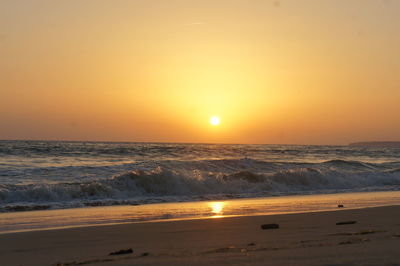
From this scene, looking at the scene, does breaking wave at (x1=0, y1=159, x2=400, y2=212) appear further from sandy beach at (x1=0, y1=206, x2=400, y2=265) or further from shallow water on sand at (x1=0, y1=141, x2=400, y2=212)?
sandy beach at (x1=0, y1=206, x2=400, y2=265)

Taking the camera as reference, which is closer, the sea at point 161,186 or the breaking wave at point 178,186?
the sea at point 161,186

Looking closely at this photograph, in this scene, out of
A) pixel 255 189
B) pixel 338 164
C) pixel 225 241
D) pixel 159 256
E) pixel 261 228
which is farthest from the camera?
pixel 338 164

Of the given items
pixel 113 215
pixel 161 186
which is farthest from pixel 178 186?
pixel 113 215

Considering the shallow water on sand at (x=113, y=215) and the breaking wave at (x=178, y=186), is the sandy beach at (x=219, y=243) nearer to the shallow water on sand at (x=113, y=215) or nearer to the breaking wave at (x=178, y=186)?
the shallow water on sand at (x=113, y=215)

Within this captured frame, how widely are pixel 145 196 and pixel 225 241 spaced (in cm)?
1082

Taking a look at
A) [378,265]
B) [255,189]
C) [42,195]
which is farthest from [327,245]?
[255,189]

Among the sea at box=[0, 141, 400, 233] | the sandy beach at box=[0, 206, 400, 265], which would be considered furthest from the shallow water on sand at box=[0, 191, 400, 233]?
the sandy beach at box=[0, 206, 400, 265]

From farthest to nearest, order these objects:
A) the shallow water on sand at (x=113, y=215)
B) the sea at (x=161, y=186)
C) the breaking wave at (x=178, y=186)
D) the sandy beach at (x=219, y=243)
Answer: the breaking wave at (x=178, y=186) < the sea at (x=161, y=186) < the shallow water on sand at (x=113, y=215) < the sandy beach at (x=219, y=243)

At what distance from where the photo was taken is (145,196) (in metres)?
17.3

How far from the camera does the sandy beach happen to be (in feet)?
16.4

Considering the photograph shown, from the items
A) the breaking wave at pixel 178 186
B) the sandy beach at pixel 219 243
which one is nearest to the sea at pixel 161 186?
the breaking wave at pixel 178 186

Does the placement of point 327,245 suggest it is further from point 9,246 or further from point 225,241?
point 9,246

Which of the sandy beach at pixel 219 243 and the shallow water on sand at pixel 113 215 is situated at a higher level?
the sandy beach at pixel 219 243

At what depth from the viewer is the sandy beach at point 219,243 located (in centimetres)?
499
